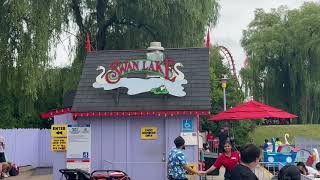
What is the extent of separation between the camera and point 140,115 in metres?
14.4

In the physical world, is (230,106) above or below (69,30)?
below

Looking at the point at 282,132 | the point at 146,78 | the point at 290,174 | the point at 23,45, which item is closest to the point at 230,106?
the point at 282,132

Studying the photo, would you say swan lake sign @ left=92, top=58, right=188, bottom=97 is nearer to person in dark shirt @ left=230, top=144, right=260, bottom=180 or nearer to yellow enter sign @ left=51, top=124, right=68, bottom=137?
yellow enter sign @ left=51, top=124, right=68, bottom=137

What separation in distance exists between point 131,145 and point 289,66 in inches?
1113

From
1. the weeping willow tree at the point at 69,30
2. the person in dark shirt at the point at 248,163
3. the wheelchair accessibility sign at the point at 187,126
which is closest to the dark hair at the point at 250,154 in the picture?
the person in dark shirt at the point at 248,163

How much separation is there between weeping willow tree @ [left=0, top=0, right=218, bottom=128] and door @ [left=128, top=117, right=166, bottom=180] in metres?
4.61

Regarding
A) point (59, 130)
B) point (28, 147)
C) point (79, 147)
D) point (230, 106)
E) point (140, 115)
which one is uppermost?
point (230, 106)

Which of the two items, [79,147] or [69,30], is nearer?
[79,147]

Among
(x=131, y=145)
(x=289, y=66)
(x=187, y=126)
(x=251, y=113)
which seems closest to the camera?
(x=187, y=126)

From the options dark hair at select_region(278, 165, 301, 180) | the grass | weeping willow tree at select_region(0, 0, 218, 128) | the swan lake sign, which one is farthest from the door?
the grass

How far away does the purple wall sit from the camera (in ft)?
47.5

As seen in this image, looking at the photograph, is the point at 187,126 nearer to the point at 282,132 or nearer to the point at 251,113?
the point at 251,113

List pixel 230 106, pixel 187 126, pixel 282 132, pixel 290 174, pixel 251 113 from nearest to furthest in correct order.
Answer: pixel 290 174
pixel 187 126
pixel 251 113
pixel 230 106
pixel 282 132

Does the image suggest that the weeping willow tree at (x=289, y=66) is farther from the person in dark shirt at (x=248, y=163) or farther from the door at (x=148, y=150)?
the person in dark shirt at (x=248, y=163)
